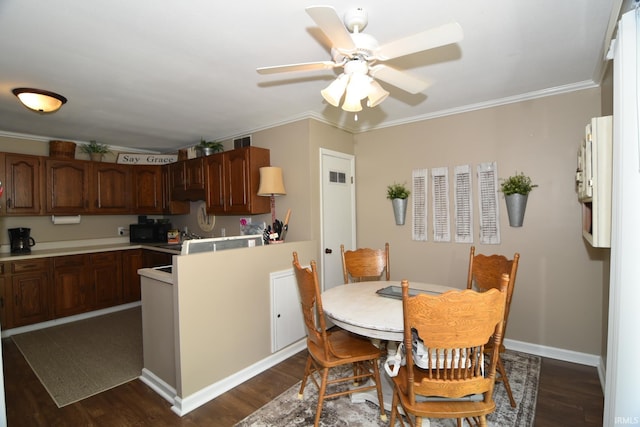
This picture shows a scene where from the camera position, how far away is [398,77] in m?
1.79

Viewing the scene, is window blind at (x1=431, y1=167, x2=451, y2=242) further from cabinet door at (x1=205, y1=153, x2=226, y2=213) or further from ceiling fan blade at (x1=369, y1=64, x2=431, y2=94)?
cabinet door at (x1=205, y1=153, x2=226, y2=213)

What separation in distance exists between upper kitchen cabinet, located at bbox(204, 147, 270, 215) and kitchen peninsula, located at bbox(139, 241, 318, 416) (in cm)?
91

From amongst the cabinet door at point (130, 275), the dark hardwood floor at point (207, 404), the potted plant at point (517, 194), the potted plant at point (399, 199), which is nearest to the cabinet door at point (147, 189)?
the cabinet door at point (130, 275)

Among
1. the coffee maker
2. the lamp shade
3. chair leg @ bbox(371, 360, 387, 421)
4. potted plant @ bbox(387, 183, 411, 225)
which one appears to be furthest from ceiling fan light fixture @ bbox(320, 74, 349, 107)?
the coffee maker

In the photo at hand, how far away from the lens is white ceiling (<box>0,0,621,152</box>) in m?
Result: 1.61

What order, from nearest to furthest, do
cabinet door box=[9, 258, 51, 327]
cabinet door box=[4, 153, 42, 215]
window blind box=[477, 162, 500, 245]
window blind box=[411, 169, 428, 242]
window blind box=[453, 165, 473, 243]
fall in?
1. window blind box=[477, 162, 500, 245]
2. window blind box=[453, 165, 473, 243]
3. window blind box=[411, 169, 428, 242]
4. cabinet door box=[9, 258, 51, 327]
5. cabinet door box=[4, 153, 42, 215]

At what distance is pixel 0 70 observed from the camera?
2193mm

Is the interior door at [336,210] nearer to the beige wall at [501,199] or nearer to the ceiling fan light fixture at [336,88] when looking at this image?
the beige wall at [501,199]

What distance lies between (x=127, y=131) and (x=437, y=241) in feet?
13.2

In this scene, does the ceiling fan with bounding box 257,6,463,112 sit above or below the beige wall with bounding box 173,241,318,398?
above

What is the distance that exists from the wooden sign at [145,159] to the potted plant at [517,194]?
15.1 feet

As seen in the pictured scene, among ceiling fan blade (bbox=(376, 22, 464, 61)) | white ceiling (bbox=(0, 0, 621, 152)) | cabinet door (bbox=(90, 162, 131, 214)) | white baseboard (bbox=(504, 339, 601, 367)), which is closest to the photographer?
ceiling fan blade (bbox=(376, 22, 464, 61))

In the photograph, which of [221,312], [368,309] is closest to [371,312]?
[368,309]

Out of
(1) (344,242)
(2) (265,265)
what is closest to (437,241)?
(1) (344,242)
